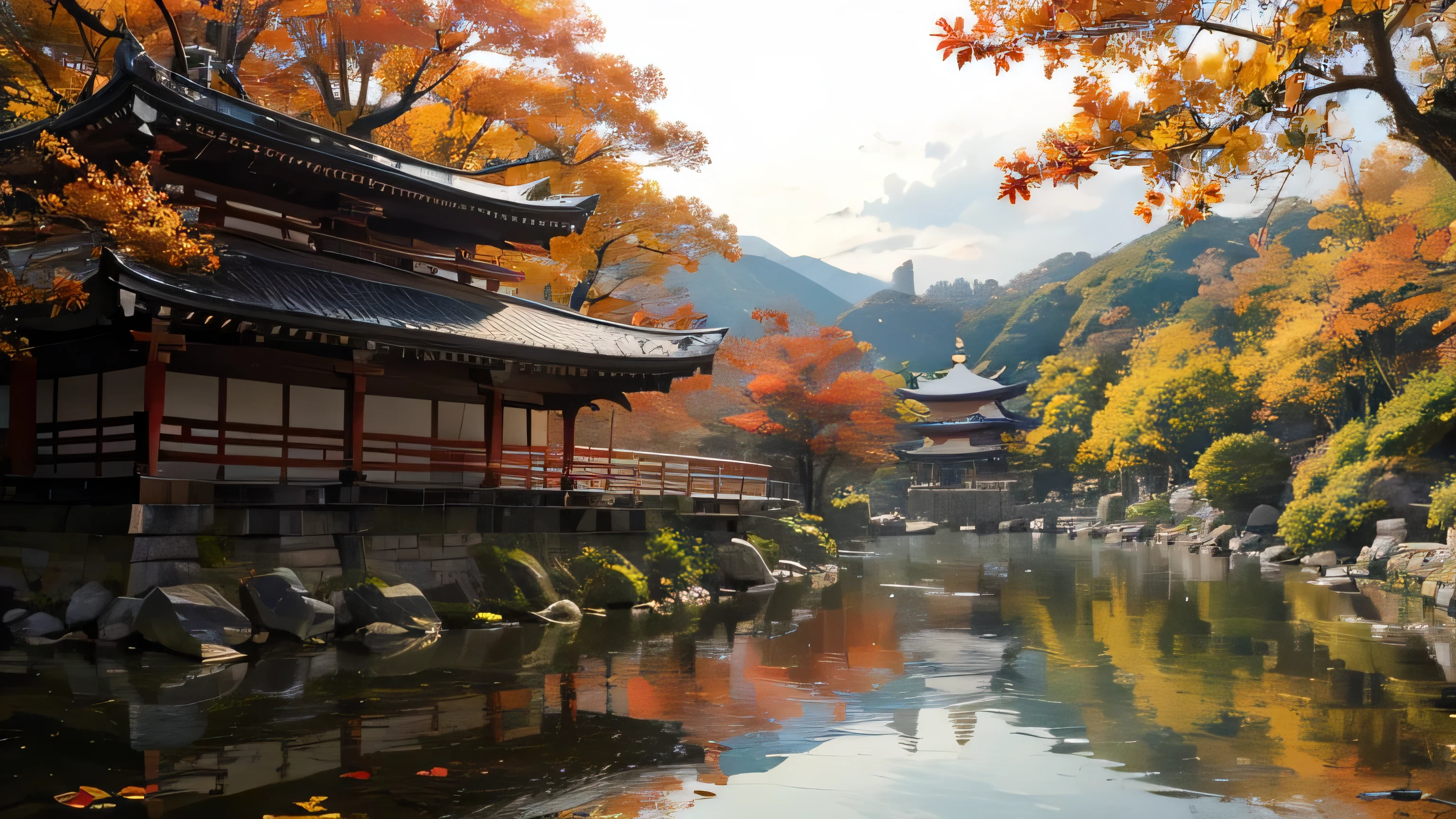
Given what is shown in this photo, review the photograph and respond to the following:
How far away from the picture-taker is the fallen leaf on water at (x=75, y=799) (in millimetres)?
5723

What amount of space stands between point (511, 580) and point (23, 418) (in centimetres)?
870

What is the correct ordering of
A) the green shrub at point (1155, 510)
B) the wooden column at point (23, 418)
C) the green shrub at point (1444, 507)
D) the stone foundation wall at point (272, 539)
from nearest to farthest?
the stone foundation wall at point (272, 539) → the wooden column at point (23, 418) → the green shrub at point (1444, 507) → the green shrub at point (1155, 510)

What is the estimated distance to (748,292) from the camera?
142500mm

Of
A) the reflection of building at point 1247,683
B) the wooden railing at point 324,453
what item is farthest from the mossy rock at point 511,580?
the reflection of building at point 1247,683

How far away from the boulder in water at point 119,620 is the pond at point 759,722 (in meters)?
0.60

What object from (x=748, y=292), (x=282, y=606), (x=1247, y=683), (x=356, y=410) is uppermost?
(x=748, y=292)

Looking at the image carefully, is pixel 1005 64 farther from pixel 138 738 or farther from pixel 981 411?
pixel 981 411

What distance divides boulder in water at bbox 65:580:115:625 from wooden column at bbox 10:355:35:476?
14.5ft

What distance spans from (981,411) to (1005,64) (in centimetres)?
5800

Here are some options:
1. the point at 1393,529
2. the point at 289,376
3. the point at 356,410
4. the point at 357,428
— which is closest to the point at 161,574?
the point at 357,428

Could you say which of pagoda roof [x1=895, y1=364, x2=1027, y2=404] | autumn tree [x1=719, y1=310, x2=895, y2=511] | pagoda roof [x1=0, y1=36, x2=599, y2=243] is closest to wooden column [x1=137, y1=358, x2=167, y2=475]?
pagoda roof [x1=0, y1=36, x2=599, y2=243]

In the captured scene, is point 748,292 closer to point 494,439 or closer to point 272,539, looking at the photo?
point 494,439

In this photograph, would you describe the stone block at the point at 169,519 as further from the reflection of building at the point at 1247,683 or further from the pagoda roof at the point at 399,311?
the reflection of building at the point at 1247,683

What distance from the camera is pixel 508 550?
650 inches
